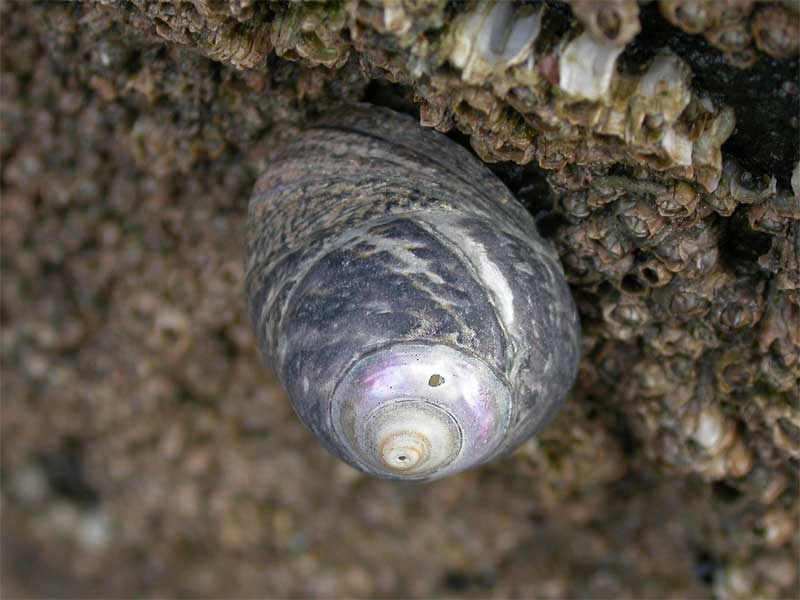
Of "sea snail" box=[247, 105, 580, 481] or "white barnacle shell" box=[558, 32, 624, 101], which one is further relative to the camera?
"sea snail" box=[247, 105, 580, 481]

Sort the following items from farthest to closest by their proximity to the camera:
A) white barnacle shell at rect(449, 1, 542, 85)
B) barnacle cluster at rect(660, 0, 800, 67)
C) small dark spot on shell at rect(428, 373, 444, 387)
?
small dark spot on shell at rect(428, 373, 444, 387) < white barnacle shell at rect(449, 1, 542, 85) < barnacle cluster at rect(660, 0, 800, 67)

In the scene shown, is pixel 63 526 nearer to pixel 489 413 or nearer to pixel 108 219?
pixel 108 219

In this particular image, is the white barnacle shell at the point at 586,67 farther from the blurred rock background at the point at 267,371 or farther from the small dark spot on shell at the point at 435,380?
the small dark spot on shell at the point at 435,380

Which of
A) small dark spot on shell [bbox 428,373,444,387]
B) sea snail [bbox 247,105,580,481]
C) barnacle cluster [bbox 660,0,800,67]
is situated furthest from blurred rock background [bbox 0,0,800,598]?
small dark spot on shell [bbox 428,373,444,387]

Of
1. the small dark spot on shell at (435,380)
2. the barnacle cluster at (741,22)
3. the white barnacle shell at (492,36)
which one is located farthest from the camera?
the small dark spot on shell at (435,380)

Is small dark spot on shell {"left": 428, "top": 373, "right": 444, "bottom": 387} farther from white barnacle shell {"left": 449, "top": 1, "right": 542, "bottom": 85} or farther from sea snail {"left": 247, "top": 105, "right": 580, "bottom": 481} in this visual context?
white barnacle shell {"left": 449, "top": 1, "right": 542, "bottom": 85}

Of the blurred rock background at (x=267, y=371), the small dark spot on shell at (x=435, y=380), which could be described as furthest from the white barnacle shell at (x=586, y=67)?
the small dark spot on shell at (x=435, y=380)

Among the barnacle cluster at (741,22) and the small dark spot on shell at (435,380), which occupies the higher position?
the barnacle cluster at (741,22)
